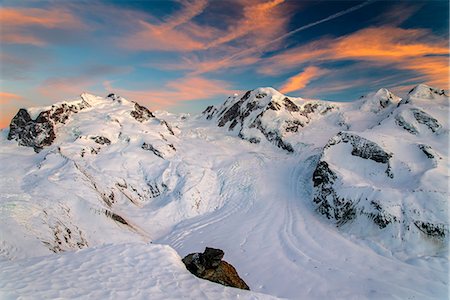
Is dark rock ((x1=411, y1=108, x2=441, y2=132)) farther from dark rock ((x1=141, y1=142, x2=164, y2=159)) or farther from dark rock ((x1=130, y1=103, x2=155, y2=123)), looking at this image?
dark rock ((x1=130, y1=103, x2=155, y2=123))

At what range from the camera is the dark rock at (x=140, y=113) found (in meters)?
57.3

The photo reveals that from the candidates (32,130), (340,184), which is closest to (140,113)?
(32,130)

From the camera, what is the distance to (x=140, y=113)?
5941 cm

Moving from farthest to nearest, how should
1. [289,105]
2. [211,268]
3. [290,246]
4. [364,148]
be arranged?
[289,105]
[364,148]
[290,246]
[211,268]

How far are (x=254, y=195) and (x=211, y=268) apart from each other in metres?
26.6

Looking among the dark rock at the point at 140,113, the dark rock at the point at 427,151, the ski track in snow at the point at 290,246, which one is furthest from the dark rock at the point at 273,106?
the dark rock at the point at 427,151

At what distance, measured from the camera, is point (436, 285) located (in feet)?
69.2

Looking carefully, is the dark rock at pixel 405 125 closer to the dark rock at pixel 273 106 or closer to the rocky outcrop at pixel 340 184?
the rocky outcrop at pixel 340 184

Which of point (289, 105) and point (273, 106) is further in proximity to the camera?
point (289, 105)

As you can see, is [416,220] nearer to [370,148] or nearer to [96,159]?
[370,148]

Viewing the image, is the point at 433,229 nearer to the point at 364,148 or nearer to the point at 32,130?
the point at 364,148

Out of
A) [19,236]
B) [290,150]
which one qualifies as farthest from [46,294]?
[290,150]

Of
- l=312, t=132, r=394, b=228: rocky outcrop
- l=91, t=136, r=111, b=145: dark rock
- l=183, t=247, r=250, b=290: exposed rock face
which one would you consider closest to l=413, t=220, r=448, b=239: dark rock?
l=312, t=132, r=394, b=228: rocky outcrop

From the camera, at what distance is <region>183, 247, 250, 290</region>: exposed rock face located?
1414 centimetres
